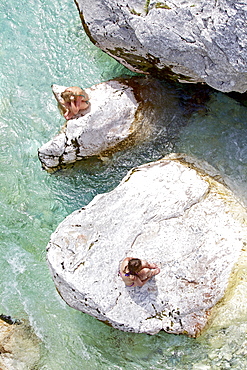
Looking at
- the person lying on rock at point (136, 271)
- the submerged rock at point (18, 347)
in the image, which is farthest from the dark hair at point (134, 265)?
the submerged rock at point (18, 347)

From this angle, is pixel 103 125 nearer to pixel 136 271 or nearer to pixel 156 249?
pixel 156 249

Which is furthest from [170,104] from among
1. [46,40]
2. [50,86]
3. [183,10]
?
[46,40]

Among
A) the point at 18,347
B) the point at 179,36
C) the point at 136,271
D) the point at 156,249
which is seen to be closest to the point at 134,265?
the point at 136,271

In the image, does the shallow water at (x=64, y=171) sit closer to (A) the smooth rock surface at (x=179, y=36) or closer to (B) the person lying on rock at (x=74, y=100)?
(B) the person lying on rock at (x=74, y=100)

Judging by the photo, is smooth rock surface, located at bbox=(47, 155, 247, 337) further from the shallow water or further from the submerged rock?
the submerged rock

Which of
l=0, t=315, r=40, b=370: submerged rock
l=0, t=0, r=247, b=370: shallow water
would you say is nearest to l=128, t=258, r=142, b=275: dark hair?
l=0, t=0, r=247, b=370: shallow water
